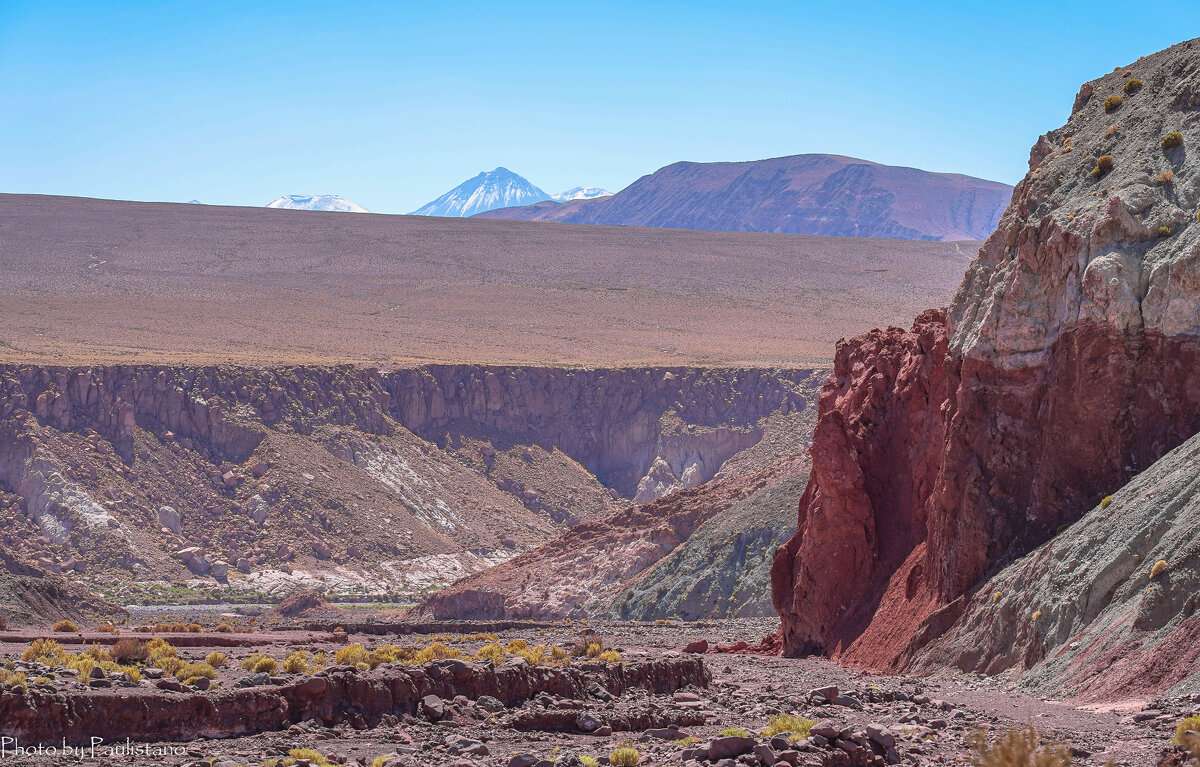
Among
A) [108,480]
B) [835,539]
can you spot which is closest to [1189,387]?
[835,539]

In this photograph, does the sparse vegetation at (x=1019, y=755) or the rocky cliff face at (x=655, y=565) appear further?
the rocky cliff face at (x=655, y=565)

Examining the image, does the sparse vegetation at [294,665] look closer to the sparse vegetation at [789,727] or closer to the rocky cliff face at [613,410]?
the sparse vegetation at [789,727]

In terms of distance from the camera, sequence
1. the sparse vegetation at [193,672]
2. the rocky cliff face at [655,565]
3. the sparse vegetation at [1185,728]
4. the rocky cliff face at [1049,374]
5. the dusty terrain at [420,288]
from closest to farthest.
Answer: the sparse vegetation at [1185,728] → the sparse vegetation at [193,672] → the rocky cliff face at [1049,374] → the rocky cliff face at [655,565] → the dusty terrain at [420,288]

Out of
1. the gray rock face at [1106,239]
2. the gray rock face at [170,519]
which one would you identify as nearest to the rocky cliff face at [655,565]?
the gray rock face at [170,519]

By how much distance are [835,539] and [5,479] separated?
2314 inches

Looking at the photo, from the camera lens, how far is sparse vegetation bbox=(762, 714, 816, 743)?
17594 mm

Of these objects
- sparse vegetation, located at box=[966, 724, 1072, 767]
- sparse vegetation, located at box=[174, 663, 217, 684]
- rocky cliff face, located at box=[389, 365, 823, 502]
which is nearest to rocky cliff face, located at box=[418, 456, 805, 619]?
rocky cliff face, located at box=[389, 365, 823, 502]

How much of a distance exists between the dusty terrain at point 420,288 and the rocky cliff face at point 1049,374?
6970 centimetres

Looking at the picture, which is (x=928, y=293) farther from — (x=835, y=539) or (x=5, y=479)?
(x=835, y=539)

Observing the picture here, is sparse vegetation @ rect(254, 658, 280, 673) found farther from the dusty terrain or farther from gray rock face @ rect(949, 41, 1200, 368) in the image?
the dusty terrain

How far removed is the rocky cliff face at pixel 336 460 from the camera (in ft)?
244

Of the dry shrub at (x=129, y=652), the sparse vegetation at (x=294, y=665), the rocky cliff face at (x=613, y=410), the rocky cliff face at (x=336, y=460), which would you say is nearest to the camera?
the sparse vegetation at (x=294, y=665)

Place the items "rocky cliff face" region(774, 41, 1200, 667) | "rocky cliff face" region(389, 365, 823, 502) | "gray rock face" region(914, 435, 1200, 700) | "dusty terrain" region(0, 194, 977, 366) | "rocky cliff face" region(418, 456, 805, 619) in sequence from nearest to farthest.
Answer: "gray rock face" region(914, 435, 1200, 700)
"rocky cliff face" region(774, 41, 1200, 667)
"rocky cliff face" region(418, 456, 805, 619)
"rocky cliff face" region(389, 365, 823, 502)
"dusty terrain" region(0, 194, 977, 366)

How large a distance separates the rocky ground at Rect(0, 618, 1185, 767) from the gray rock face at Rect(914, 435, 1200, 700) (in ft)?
2.57
